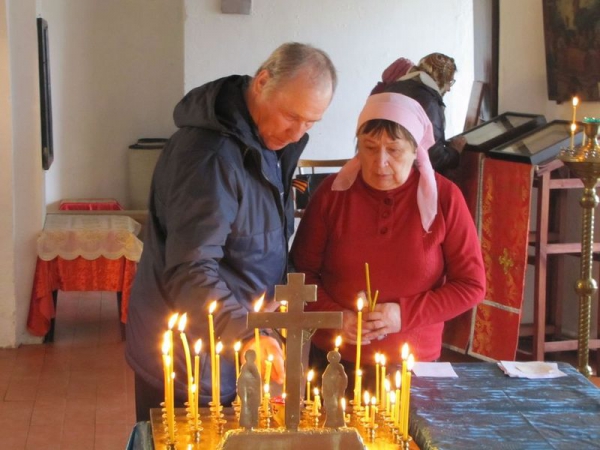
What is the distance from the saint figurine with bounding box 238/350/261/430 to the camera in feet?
5.27

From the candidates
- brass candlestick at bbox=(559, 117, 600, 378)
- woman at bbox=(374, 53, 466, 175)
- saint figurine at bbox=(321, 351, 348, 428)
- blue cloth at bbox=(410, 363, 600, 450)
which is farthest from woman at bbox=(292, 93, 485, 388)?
woman at bbox=(374, 53, 466, 175)

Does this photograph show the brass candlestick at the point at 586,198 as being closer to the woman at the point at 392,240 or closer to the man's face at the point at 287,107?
the woman at the point at 392,240

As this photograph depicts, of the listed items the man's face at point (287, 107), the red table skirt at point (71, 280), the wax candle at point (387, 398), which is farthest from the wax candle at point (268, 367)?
the red table skirt at point (71, 280)

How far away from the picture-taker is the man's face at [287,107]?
219cm

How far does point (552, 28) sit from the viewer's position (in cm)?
534

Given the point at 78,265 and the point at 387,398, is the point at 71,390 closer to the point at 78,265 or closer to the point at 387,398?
the point at 78,265

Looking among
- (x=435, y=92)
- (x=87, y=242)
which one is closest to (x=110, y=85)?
(x=87, y=242)

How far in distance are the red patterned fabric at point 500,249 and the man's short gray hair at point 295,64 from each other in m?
2.96

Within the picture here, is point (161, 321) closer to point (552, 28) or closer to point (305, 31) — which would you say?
point (552, 28)

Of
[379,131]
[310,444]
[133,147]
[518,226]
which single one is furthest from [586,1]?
[133,147]

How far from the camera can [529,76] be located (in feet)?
18.5

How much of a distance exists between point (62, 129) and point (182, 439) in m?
7.40

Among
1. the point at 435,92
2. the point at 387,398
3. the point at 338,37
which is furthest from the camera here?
the point at 338,37

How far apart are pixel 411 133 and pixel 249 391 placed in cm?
124
